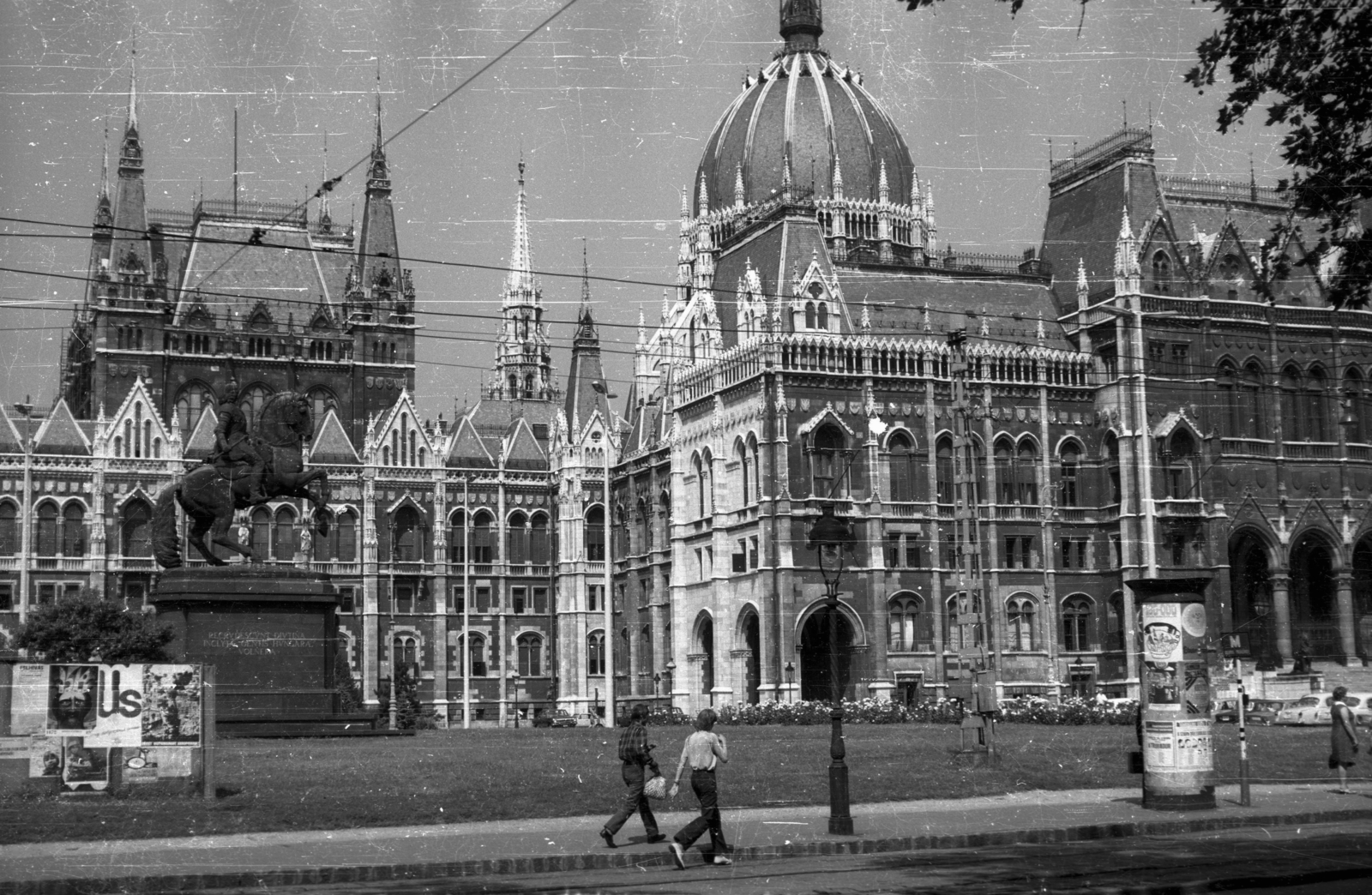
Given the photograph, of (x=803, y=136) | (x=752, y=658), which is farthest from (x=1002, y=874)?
(x=803, y=136)

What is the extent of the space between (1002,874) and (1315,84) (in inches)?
402

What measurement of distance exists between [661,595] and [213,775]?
6157 centimetres

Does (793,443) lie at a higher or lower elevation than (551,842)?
higher

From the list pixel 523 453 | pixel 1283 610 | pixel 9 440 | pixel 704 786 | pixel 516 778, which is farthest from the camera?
pixel 523 453

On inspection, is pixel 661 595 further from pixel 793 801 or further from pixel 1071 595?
pixel 793 801

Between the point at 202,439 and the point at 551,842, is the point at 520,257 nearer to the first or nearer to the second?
the point at 202,439

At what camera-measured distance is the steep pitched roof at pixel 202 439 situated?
96.2 meters

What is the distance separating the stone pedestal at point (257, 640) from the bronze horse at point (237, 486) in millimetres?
1620

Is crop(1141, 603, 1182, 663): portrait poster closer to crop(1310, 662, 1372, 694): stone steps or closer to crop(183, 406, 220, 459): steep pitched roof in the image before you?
crop(1310, 662, 1372, 694): stone steps

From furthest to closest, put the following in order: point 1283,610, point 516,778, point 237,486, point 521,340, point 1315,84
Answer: point 521,340 → point 1283,610 → point 237,486 → point 516,778 → point 1315,84

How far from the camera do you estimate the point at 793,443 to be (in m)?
75.9

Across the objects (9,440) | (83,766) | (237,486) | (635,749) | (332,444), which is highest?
(332,444)

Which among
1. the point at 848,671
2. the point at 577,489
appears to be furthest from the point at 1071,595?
the point at 577,489

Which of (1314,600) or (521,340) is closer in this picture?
(1314,600)
